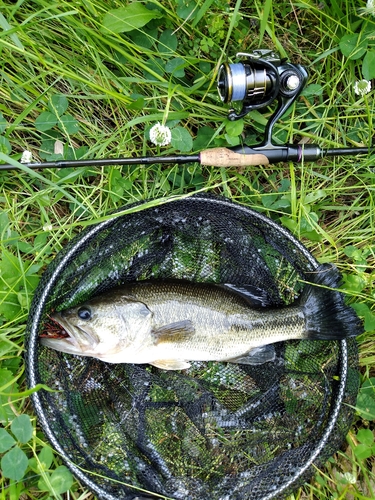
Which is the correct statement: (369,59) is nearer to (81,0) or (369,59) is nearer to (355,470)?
(81,0)

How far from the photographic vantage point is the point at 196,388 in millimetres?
2639

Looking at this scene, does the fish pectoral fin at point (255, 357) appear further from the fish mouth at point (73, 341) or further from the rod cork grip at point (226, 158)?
the rod cork grip at point (226, 158)

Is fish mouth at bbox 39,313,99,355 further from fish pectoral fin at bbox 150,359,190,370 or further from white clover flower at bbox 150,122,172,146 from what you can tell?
white clover flower at bbox 150,122,172,146

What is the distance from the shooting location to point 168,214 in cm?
256

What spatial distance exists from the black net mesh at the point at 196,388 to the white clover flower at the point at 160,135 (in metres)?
0.36

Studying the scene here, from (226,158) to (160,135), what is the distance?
1.25 ft

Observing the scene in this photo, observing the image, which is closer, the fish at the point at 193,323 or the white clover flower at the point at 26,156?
the fish at the point at 193,323

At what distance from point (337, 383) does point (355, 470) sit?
0.57m

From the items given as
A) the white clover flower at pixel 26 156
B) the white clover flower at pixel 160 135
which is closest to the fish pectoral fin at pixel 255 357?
the white clover flower at pixel 160 135

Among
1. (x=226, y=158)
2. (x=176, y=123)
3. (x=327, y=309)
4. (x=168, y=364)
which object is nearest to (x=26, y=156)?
(x=176, y=123)

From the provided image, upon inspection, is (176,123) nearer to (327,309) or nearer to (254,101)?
(254,101)

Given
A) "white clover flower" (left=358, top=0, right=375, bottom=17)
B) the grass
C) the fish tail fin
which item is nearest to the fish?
the fish tail fin

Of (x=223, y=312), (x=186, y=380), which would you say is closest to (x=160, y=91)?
(x=223, y=312)

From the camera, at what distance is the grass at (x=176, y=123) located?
2682mm
